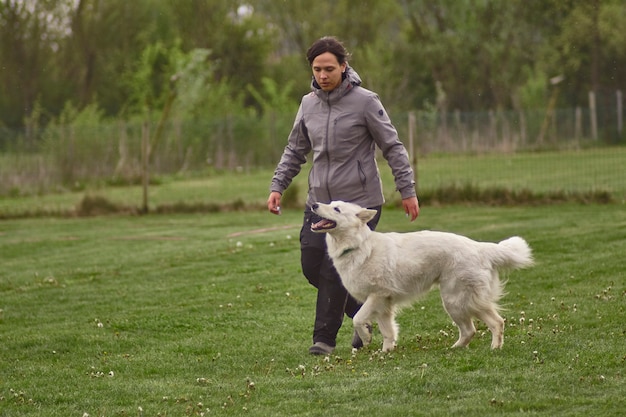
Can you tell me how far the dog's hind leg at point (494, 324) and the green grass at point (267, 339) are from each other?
123mm

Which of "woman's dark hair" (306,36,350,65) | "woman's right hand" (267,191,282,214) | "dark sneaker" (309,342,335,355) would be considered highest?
"woman's dark hair" (306,36,350,65)

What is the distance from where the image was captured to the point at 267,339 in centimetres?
899

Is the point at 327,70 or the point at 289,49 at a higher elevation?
the point at 289,49

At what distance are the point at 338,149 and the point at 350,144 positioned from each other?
0.32 feet

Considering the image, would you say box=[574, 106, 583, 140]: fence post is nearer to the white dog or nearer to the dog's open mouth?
the white dog

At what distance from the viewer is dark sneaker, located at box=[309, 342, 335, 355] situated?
8.02m

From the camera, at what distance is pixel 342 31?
50.6 meters

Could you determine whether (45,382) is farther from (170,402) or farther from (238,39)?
(238,39)

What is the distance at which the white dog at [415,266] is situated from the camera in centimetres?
750

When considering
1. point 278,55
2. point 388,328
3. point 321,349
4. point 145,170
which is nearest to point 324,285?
point 321,349

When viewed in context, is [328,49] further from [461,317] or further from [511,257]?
[461,317]

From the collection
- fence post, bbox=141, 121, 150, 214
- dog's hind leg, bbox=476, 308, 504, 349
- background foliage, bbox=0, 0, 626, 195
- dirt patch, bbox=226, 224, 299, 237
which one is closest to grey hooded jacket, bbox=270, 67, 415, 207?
dog's hind leg, bbox=476, 308, 504, 349

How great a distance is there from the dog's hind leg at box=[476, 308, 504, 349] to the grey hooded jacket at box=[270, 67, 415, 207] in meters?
1.06

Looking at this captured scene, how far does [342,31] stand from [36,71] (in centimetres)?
1502
